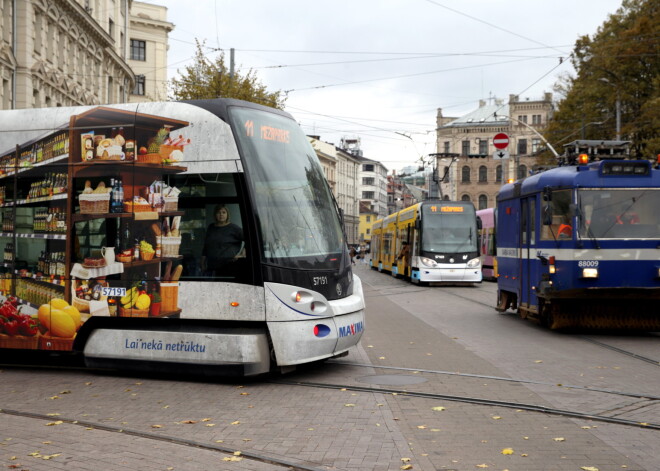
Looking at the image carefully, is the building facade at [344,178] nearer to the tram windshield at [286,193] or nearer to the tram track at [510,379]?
the tram track at [510,379]

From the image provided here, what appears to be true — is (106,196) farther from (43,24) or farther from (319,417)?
(43,24)

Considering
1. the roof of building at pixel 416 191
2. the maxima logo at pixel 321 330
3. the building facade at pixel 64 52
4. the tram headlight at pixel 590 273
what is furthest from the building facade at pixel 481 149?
the maxima logo at pixel 321 330

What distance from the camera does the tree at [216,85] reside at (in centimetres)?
3375

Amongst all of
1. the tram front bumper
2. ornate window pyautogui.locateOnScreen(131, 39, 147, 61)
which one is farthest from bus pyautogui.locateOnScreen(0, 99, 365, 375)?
ornate window pyautogui.locateOnScreen(131, 39, 147, 61)

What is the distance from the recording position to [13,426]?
700cm

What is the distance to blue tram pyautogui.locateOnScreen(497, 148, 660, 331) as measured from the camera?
13.4 m

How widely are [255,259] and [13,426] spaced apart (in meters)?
3.03

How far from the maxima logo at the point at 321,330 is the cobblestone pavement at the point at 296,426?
570 mm

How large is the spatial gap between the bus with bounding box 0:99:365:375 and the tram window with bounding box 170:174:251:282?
14mm

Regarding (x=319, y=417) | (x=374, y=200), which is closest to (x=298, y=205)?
(x=319, y=417)

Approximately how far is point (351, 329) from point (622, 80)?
33.8m

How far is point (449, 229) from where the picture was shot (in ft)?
100

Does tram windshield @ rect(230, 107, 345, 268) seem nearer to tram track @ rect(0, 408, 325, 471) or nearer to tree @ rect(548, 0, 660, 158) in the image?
tram track @ rect(0, 408, 325, 471)

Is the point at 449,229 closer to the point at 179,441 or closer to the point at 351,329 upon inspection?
the point at 351,329
